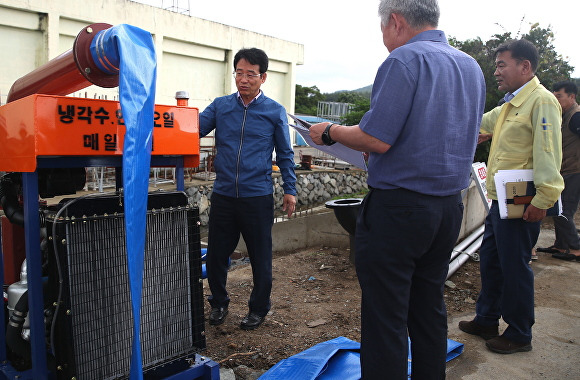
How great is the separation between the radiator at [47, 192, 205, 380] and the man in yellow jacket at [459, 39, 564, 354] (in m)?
2.21

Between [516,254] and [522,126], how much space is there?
2.95 feet

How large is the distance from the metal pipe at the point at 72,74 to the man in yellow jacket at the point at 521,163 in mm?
2701

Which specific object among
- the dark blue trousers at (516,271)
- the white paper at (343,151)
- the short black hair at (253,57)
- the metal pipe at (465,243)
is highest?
the short black hair at (253,57)

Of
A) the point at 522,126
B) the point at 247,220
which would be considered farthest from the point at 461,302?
the point at 247,220

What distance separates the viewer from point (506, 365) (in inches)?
126

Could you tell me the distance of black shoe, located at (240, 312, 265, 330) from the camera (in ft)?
12.0

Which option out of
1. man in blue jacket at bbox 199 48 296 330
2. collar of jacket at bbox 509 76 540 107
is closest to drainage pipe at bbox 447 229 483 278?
collar of jacket at bbox 509 76 540 107

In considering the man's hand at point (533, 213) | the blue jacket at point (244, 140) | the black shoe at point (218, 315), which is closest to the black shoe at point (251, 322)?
the black shoe at point (218, 315)

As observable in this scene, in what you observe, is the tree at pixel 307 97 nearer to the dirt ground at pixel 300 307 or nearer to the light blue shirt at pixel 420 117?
the dirt ground at pixel 300 307

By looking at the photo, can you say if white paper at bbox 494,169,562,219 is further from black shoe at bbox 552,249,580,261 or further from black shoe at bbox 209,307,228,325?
black shoe at bbox 552,249,580,261

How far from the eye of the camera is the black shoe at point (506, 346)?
11.0ft

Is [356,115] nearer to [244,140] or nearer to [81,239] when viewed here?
[244,140]

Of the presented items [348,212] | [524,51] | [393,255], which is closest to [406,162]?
[393,255]

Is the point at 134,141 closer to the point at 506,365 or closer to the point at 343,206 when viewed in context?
the point at 506,365
